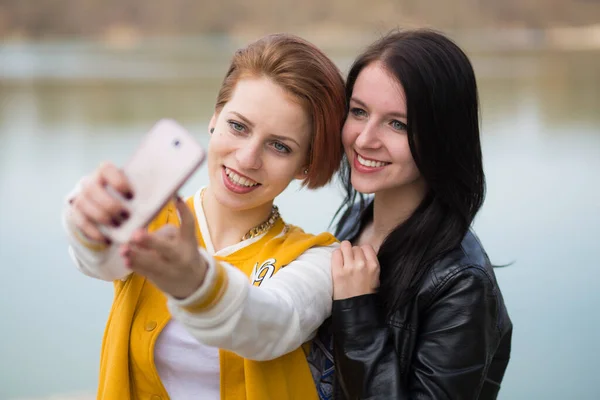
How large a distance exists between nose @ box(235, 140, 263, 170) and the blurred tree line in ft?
63.1

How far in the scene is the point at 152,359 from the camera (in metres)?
1.28

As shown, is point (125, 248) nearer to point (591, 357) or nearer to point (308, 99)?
point (308, 99)

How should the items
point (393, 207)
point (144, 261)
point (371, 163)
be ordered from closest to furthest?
1. point (144, 261)
2. point (371, 163)
3. point (393, 207)

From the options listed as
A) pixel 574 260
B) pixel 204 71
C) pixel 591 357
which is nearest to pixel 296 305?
pixel 591 357

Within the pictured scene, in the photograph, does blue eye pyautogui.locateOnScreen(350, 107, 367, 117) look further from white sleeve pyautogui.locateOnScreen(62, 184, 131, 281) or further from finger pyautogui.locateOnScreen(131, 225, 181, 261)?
finger pyautogui.locateOnScreen(131, 225, 181, 261)

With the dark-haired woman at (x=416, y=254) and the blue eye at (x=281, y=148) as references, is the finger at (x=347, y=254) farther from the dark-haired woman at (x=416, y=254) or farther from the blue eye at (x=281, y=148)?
the blue eye at (x=281, y=148)

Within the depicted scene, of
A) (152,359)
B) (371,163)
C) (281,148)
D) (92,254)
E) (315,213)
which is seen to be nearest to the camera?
(92,254)

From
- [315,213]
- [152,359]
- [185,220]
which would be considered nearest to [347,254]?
[152,359]

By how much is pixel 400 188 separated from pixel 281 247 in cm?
32

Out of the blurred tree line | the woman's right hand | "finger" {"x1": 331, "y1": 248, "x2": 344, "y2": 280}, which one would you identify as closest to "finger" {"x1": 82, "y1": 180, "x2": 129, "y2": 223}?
the woman's right hand

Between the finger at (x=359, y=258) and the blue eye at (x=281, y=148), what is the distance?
21 centimetres

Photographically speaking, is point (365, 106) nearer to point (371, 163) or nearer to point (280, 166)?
point (371, 163)

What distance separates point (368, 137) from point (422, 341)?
1.22 feet

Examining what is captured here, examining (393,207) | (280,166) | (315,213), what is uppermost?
(280,166)
